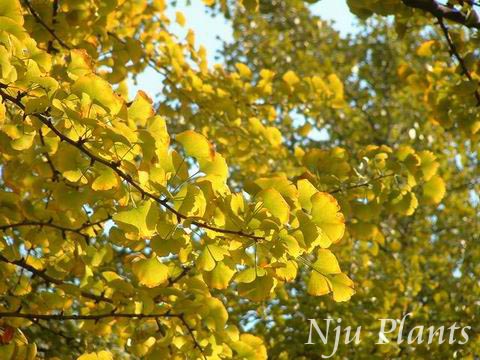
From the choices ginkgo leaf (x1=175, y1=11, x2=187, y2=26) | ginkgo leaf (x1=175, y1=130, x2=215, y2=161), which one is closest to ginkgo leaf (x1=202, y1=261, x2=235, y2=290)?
ginkgo leaf (x1=175, y1=130, x2=215, y2=161)

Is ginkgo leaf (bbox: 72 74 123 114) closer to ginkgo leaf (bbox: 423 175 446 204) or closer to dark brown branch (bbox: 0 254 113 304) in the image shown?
dark brown branch (bbox: 0 254 113 304)

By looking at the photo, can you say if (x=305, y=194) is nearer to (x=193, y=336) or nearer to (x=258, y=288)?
(x=258, y=288)

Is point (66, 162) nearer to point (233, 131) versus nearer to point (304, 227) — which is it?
point (304, 227)

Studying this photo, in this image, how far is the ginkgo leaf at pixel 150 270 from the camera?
1.34m

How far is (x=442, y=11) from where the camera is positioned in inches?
82.7

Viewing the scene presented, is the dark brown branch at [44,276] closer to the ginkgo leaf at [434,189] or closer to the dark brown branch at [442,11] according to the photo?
the ginkgo leaf at [434,189]

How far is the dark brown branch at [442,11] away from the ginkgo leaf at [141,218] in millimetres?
1347

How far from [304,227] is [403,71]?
5.79 feet

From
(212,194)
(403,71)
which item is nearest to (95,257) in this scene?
(212,194)

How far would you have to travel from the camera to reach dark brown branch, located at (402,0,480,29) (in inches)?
81.8

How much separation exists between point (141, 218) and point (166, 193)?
7 centimetres

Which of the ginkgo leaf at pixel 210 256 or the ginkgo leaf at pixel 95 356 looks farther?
the ginkgo leaf at pixel 95 356

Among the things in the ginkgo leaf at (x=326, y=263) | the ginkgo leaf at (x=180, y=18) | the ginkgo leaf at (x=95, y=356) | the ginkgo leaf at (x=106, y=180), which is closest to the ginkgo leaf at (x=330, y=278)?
the ginkgo leaf at (x=326, y=263)

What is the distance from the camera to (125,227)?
1.14 m
